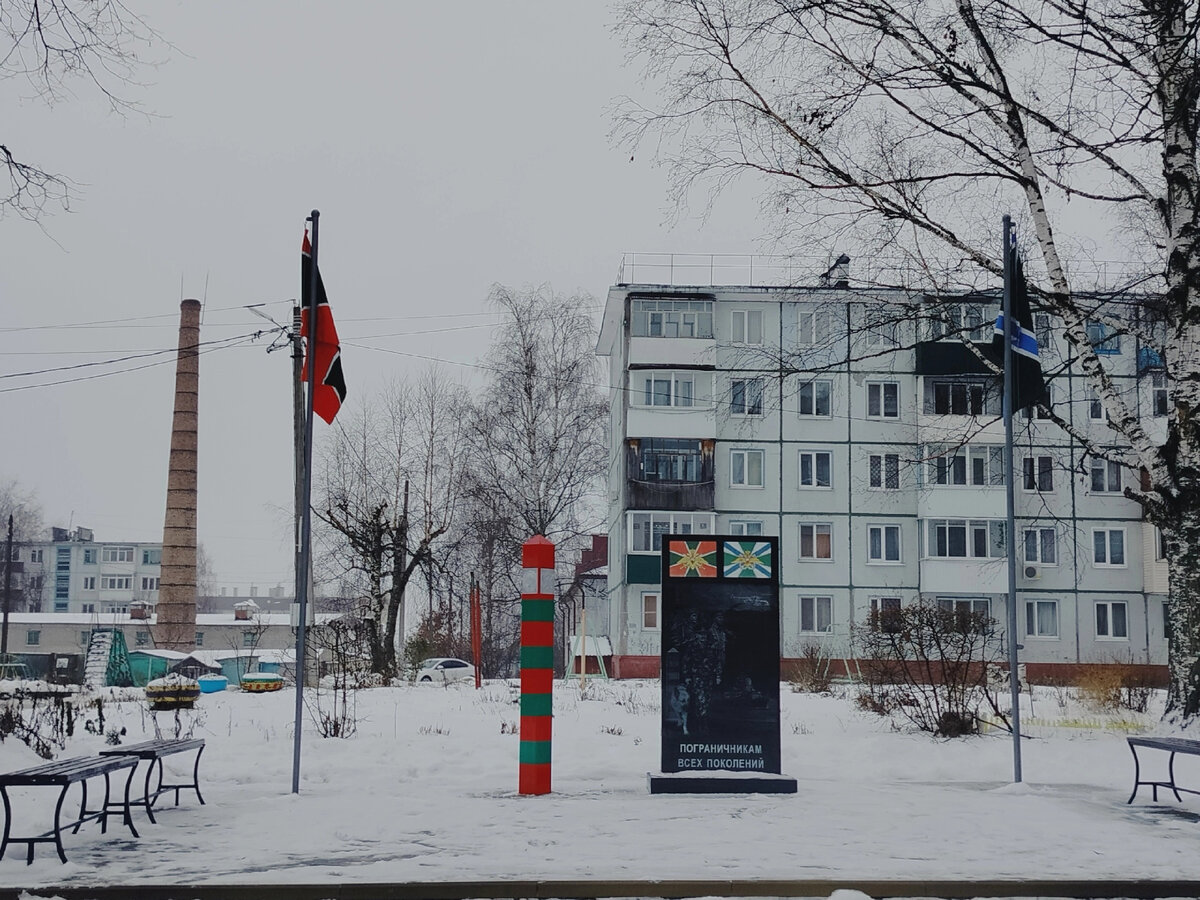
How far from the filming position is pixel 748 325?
44.8 metres

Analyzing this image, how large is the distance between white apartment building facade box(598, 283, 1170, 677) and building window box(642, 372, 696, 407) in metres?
0.05

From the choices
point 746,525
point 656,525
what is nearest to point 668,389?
point 656,525

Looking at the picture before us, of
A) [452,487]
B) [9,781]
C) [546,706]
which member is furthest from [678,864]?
[452,487]

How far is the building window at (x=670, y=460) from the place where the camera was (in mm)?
43406

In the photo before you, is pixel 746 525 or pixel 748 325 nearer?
pixel 746 525

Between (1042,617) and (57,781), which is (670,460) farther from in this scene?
(57,781)

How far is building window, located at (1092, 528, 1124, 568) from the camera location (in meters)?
43.8

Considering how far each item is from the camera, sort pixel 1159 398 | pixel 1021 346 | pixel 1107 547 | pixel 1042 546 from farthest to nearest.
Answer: pixel 1107 547 < pixel 1042 546 < pixel 1159 398 < pixel 1021 346

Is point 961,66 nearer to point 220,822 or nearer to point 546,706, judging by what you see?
point 546,706

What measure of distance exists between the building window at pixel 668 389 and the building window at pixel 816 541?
5.97 m

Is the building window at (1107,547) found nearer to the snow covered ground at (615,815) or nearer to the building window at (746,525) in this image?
the building window at (746,525)

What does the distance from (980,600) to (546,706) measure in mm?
34612

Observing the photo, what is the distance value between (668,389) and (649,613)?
7631 millimetres

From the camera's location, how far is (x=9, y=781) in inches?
313
